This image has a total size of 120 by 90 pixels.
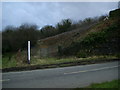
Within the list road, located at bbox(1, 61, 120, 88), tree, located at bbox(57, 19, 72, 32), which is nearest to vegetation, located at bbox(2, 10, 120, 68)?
road, located at bbox(1, 61, 120, 88)

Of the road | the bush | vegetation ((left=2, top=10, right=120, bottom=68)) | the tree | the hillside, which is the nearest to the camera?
the road

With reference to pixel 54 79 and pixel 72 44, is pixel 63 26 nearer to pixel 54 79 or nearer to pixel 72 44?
pixel 72 44

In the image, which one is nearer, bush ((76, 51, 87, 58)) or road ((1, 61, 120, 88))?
road ((1, 61, 120, 88))

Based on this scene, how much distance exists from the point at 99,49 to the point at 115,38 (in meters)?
5.28

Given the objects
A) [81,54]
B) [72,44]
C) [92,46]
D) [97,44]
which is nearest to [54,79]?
[81,54]

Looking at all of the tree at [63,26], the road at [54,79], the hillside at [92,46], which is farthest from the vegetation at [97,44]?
the road at [54,79]

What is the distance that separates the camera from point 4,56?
29688mm

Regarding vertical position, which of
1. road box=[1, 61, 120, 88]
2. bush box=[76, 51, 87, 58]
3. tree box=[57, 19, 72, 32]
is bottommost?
road box=[1, 61, 120, 88]

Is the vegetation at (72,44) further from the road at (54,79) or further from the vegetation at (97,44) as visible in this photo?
the road at (54,79)

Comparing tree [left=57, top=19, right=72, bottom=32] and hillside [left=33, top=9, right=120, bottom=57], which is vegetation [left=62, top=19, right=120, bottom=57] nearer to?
hillside [left=33, top=9, right=120, bottom=57]

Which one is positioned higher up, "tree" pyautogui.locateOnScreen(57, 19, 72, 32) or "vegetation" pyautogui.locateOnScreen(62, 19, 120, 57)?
"tree" pyautogui.locateOnScreen(57, 19, 72, 32)

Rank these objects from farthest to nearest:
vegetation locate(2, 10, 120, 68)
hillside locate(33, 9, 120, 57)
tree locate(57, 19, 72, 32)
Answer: tree locate(57, 19, 72, 32) → hillside locate(33, 9, 120, 57) → vegetation locate(2, 10, 120, 68)

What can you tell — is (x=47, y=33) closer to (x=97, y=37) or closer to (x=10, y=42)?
(x=97, y=37)

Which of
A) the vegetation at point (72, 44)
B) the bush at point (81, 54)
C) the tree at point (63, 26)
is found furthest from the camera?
the tree at point (63, 26)
